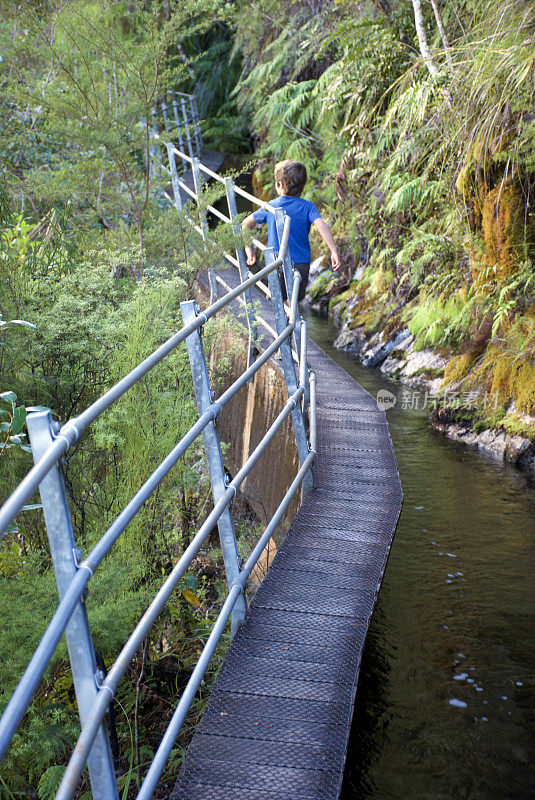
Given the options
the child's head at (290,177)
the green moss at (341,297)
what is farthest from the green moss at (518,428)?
the green moss at (341,297)

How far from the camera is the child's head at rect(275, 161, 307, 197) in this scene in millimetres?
5172

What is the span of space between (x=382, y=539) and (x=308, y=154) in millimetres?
12581

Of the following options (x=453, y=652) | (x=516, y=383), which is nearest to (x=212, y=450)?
(x=453, y=652)

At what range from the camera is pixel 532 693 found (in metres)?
3.35

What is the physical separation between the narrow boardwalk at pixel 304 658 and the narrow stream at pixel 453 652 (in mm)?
727

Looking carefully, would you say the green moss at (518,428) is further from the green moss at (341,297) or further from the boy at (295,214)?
the green moss at (341,297)

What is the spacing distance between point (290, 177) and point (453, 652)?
329 cm

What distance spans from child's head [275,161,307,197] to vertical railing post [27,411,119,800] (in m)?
4.13

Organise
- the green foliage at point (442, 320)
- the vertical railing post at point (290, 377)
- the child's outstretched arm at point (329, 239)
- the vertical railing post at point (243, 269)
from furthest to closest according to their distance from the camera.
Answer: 1. the green foliage at point (442, 320)
2. the vertical railing post at point (243, 269)
3. the child's outstretched arm at point (329, 239)
4. the vertical railing post at point (290, 377)

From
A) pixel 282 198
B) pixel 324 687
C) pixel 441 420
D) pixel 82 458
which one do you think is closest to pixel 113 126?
pixel 282 198

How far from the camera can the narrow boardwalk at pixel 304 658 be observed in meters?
1.96

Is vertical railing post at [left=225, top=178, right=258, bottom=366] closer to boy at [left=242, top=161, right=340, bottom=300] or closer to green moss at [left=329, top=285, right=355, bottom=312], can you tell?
boy at [left=242, top=161, right=340, bottom=300]

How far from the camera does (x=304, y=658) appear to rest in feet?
8.07

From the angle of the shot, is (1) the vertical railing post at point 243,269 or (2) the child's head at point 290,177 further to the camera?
(1) the vertical railing post at point 243,269
